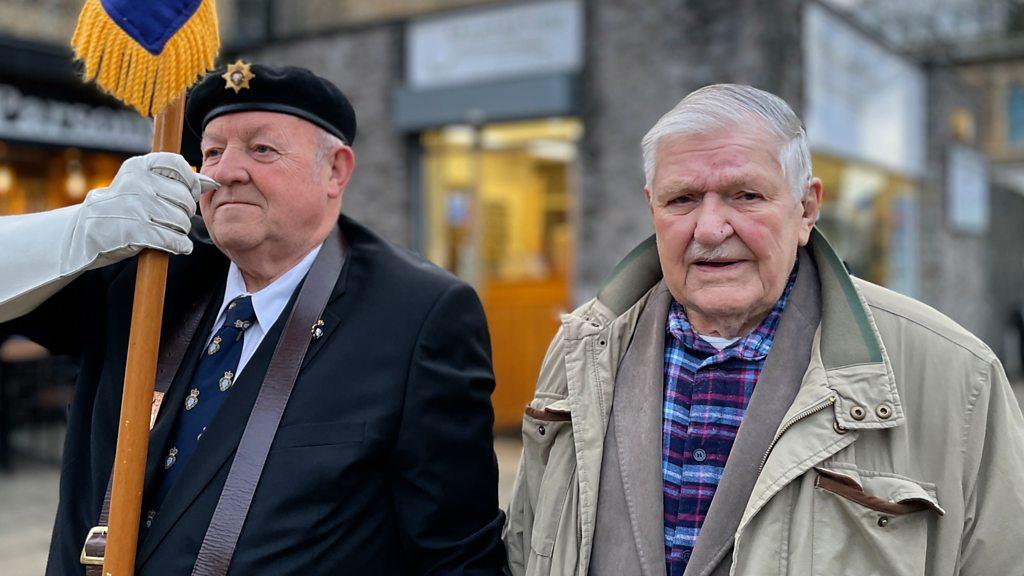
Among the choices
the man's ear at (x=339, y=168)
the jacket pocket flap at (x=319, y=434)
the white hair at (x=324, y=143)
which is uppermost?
the white hair at (x=324, y=143)

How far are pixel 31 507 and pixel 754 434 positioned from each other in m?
5.98

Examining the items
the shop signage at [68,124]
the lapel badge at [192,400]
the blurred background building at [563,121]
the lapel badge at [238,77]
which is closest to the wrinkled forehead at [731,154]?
the lapel badge at [238,77]

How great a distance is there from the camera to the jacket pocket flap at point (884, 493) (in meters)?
1.51

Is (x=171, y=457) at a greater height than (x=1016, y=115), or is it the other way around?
(x=1016, y=115)

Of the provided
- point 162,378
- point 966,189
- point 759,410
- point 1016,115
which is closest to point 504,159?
point 162,378

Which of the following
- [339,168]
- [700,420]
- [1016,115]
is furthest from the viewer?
[1016,115]

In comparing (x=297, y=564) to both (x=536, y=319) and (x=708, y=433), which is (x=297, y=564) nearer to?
(x=708, y=433)

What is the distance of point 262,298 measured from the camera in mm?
2094

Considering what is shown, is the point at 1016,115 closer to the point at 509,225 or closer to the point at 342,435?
the point at 509,225

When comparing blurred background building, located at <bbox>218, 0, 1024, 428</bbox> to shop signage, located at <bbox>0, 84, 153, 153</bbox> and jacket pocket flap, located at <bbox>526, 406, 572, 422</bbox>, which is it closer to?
shop signage, located at <bbox>0, 84, 153, 153</bbox>

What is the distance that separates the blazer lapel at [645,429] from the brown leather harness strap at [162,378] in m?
1.01

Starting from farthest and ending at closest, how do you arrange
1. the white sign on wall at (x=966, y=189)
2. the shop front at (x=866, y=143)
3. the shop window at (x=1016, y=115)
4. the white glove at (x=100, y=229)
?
the shop window at (x=1016, y=115)
the white sign on wall at (x=966, y=189)
the shop front at (x=866, y=143)
the white glove at (x=100, y=229)

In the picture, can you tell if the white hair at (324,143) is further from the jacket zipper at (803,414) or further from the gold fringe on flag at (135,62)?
the jacket zipper at (803,414)

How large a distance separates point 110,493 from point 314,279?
0.63 m
